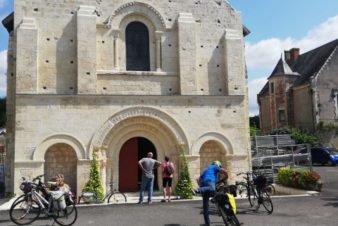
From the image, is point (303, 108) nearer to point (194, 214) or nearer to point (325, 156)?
point (325, 156)

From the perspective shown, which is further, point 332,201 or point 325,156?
point 325,156

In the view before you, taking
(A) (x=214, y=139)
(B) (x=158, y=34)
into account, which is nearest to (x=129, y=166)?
A: (A) (x=214, y=139)

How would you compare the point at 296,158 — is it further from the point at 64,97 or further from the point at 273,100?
the point at 273,100

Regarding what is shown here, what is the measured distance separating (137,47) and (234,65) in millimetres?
4116

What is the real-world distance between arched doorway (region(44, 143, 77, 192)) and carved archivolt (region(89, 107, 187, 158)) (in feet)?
3.06

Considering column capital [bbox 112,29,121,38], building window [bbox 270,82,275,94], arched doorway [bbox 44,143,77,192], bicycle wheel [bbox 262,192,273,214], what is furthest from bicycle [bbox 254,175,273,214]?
building window [bbox 270,82,275,94]

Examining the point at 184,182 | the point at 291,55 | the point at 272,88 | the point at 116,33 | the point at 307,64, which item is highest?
the point at 291,55

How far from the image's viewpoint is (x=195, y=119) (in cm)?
1672

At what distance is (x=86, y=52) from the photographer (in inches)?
632

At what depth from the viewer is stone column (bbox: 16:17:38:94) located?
1543 centimetres

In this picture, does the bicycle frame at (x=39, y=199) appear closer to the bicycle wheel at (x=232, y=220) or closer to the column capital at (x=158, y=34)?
the bicycle wheel at (x=232, y=220)

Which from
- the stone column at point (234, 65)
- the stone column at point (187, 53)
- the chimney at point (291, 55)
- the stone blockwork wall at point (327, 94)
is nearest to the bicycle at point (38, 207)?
the stone column at point (187, 53)

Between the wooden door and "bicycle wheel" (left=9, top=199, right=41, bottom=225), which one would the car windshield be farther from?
"bicycle wheel" (left=9, top=199, right=41, bottom=225)

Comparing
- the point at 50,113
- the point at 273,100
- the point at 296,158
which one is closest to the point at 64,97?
the point at 50,113
